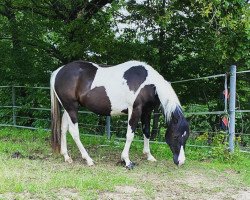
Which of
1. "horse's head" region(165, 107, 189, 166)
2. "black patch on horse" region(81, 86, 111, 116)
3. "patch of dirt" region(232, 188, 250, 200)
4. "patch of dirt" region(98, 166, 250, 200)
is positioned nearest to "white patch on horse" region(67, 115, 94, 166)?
"black patch on horse" region(81, 86, 111, 116)

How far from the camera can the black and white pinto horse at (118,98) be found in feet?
18.8

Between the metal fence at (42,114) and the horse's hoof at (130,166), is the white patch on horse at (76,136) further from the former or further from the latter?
the metal fence at (42,114)

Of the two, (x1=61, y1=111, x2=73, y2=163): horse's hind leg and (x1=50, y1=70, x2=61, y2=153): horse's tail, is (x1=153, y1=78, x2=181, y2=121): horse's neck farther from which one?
(x1=50, y1=70, x2=61, y2=153): horse's tail

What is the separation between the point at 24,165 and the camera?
5.45 m

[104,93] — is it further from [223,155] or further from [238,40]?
[238,40]

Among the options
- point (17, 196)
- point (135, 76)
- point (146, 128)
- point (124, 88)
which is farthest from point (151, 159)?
point (17, 196)

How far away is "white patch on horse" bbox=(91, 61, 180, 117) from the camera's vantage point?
5738 mm

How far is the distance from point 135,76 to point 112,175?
160 cm

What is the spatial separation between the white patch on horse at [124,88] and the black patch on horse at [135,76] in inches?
1.7

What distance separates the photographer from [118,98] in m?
6.00

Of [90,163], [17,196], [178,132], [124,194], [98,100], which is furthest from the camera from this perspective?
[98,100]

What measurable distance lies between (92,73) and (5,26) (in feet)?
13.4

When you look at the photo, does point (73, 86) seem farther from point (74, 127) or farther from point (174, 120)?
point (174, 120)

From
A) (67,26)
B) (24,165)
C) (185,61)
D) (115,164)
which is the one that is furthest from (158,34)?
(24,165)
